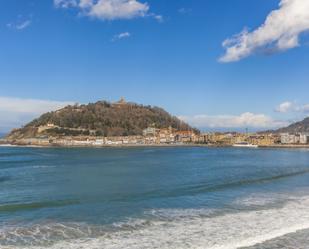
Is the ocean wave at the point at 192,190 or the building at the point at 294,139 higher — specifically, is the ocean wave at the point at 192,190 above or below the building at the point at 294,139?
below

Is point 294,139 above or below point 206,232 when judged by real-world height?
above

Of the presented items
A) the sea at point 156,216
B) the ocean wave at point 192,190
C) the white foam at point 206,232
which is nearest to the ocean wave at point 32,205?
the sea at point 156,216

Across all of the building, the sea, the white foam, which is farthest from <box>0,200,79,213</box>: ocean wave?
the building

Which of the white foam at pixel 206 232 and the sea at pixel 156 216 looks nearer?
the white foam at pixel 206 232

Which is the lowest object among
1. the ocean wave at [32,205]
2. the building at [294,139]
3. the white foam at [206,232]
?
the white foam at [206,232]

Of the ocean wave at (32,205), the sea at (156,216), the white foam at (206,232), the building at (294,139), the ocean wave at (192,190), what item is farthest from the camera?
the building at (294,139)

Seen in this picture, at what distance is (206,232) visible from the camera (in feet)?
55.1

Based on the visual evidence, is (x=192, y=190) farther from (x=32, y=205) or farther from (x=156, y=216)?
(x=32, y=205)

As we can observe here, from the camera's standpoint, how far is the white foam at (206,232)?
49.2 ft

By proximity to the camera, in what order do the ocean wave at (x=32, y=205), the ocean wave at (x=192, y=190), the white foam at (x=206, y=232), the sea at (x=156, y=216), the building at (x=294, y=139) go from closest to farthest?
the white foam at (x=206, y=232), the sea at (x=156, y=216), the ocean wave at (x=32, y=205), the ocean wave at (x=192, y=190), the building at (x=294, y=139)

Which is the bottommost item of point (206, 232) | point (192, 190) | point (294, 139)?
point (206, 232)

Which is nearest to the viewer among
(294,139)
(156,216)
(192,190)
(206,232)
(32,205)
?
(206,232)

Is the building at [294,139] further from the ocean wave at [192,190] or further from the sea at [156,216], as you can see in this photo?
the sea at [156,216]

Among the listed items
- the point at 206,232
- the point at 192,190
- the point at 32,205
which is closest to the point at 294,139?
the point at 192,190
